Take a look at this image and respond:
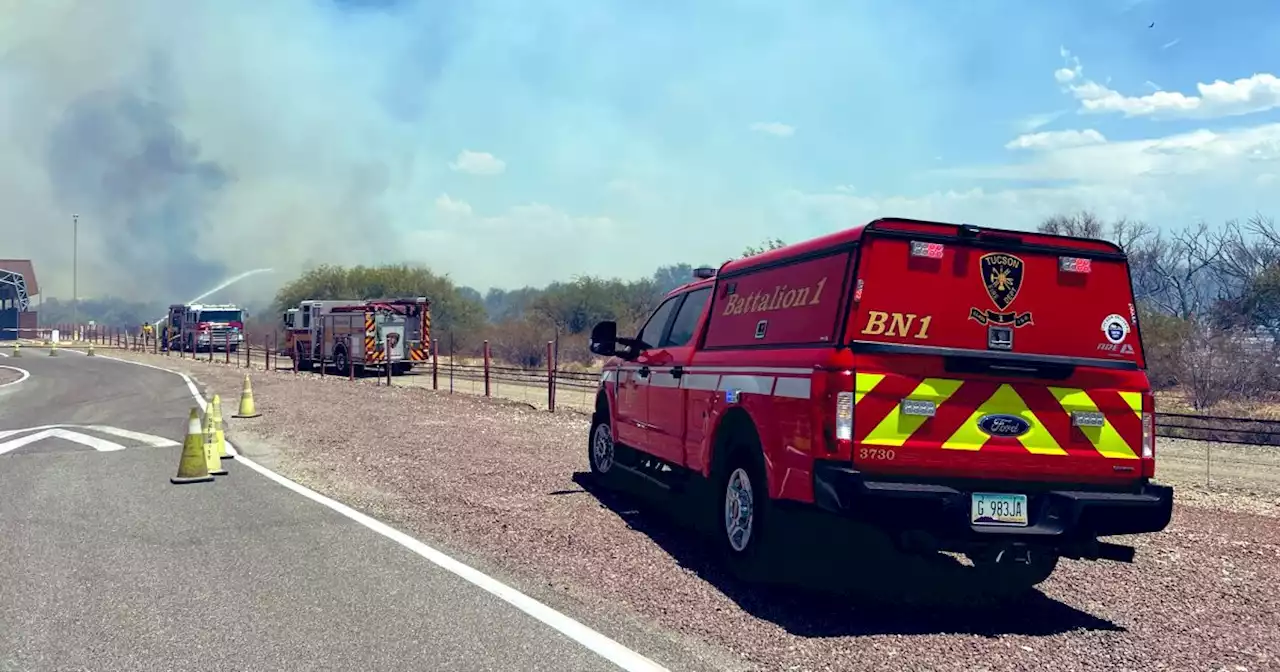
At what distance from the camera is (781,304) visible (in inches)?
276

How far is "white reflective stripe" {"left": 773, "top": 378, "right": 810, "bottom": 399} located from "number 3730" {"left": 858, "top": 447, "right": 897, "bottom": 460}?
455 mm

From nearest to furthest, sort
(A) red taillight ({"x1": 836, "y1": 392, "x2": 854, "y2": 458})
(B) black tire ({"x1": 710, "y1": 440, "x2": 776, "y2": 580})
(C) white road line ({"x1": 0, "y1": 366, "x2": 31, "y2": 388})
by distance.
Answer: (A) red taillight ({"x1": 836, "y1": 392, "x2": 854, "y2": 458})
(B) black tire ({"x1": 710, "y1": 440, "x2": 776, "y2": 580})
(C) white road line ({"x1": 0, "y1": 366, "x2": 31, "y2": 388})

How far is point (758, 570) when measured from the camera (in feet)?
21.9

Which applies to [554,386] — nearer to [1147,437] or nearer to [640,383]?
[640,383]

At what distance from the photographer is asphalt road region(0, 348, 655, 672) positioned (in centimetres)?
514

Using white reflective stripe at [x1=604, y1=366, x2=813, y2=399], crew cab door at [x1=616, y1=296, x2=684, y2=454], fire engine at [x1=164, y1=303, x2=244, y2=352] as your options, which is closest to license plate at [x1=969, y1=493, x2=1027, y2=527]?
white reflective stripe at [x1=604, y1=366, x2=813, y2=399]

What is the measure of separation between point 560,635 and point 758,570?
170cm

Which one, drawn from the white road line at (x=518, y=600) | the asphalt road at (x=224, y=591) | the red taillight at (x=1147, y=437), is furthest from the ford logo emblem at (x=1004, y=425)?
the asphalt road at (x=224, y=591)

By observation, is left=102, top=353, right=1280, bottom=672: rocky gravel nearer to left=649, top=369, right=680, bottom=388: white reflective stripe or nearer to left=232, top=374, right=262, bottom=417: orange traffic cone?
left=649, top=369, right=680, bottom=388: white reflective stripe

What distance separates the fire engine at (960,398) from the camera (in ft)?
19.3

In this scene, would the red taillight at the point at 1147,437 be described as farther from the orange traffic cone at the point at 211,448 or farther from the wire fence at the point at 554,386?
the wire fence at the point at 554,386

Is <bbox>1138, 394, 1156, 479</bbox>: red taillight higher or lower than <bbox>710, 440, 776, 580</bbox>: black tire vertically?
higher

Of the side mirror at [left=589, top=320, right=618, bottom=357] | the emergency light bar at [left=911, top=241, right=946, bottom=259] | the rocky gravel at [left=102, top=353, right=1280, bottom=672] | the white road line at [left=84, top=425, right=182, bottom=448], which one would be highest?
the emergency light bar at [left=911, top=241, right=946, bottom=259]

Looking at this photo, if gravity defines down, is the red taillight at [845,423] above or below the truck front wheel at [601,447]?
above
